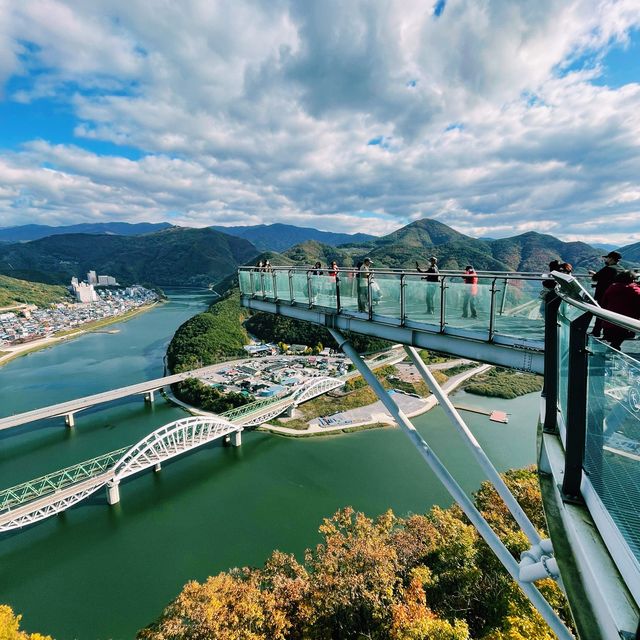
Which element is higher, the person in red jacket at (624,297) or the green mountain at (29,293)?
the person in red jacket at (624,297)

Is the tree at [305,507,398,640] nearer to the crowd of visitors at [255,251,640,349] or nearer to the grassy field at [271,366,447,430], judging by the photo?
the crowd of visitors at [255,251,640,349]

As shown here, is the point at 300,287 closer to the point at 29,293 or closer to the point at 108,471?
the point at 108,471

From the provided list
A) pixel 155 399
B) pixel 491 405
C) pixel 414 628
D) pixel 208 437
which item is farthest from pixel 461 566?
pixel 155 399

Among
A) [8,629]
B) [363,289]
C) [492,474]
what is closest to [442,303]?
[363,289]

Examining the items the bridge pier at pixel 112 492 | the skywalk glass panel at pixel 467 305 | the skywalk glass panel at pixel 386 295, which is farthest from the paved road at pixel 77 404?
the skywalk glass panel at pixel 467 305

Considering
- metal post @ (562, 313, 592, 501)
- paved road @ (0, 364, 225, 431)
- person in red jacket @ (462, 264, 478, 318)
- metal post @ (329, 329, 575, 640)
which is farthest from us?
paved road @ (0, 364, 225, 431)

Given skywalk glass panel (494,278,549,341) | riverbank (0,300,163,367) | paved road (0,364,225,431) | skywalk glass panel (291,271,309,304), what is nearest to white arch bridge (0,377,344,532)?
paved road (0,364,225,431)

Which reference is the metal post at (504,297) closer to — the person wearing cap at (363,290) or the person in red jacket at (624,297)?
the person in red jacket at (624,297)
